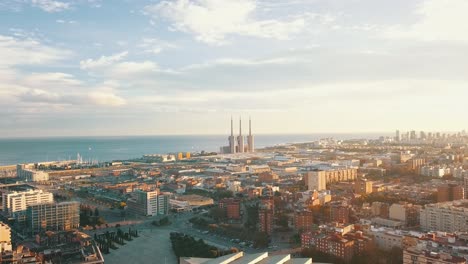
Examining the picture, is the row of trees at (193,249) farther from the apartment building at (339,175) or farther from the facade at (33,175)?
the facade at (33,175)

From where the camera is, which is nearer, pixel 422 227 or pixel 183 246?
pixel 183 246

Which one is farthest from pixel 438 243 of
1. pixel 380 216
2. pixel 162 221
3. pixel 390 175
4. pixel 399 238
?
pixel 390 175

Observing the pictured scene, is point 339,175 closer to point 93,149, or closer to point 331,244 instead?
point 331,244

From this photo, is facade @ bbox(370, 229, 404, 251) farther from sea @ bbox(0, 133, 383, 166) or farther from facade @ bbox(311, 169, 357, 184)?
sea @ bbox(0, 133, 383, 166)

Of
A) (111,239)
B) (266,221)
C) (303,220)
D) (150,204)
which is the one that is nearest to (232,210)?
(266,221)

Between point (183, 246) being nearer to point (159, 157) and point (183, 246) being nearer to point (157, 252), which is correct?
point (157, 252)

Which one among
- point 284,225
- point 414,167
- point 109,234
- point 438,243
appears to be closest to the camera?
point 438,243

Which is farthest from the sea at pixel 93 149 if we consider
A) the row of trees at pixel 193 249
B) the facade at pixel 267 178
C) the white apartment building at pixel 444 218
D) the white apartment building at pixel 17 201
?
the white apartment building at pixel 444 218

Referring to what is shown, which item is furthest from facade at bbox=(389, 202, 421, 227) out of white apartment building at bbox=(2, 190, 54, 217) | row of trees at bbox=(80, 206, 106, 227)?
white apartment building at bbox=(2, 190, 54, 217)
